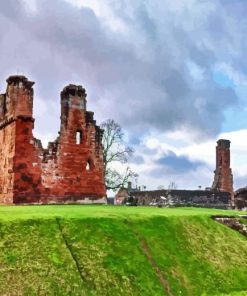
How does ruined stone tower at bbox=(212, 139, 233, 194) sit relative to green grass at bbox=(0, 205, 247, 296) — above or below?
above

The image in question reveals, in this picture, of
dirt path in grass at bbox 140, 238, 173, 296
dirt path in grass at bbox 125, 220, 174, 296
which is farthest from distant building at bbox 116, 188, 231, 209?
dirt path in grass at bbox 140, 238, 173, 296

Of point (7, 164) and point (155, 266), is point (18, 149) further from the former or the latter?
point (155, 266)

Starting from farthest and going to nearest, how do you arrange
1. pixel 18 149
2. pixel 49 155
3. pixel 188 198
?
pixel 188 198 → pixel 49 155 → pixel 18 149

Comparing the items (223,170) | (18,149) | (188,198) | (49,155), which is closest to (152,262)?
(18,149)

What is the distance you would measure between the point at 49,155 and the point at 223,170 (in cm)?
2478

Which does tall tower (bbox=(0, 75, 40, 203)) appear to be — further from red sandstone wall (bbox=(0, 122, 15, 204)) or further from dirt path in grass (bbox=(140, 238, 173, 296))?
dirt path in grass (bbox=(140, 238, 173, 296))

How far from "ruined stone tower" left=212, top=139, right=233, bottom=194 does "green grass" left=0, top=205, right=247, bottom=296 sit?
96.0ft

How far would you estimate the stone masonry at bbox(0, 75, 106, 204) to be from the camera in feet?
86.7

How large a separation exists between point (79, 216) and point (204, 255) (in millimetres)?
4613

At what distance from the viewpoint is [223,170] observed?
4838cm

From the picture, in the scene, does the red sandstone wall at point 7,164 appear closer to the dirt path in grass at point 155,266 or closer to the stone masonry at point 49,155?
the stone masonry at point 49,155

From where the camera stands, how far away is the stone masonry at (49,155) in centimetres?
2644

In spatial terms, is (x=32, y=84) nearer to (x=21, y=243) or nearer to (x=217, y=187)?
(x=21, y=243)

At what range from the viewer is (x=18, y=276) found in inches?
515
